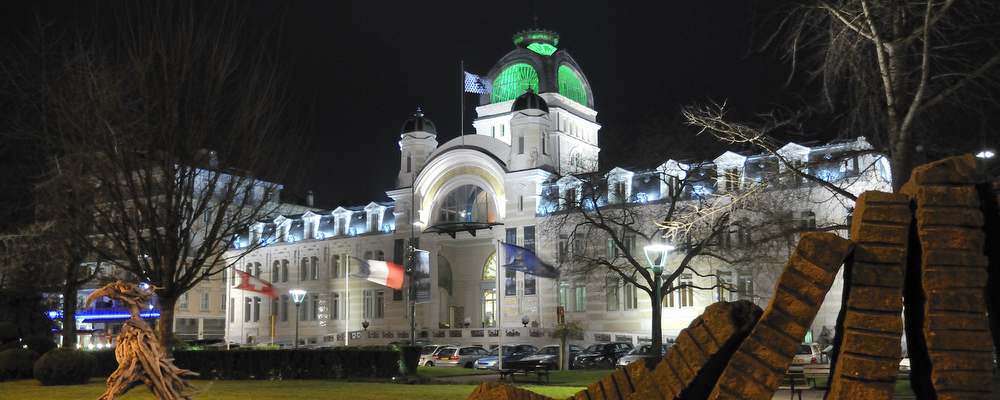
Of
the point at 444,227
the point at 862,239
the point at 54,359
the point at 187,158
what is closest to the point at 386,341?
the point at 444,227

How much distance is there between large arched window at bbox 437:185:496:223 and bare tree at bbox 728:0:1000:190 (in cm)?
5111

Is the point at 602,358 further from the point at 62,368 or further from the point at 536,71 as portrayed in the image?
the point at 536,71

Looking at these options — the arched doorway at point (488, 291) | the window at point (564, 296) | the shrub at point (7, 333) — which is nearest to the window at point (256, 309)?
the arched doorway at point (488, 291)

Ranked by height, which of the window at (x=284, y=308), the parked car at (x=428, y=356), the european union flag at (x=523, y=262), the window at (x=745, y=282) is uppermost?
the european union flag at (x=523, y=262)

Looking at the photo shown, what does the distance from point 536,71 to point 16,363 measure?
48.7 metres

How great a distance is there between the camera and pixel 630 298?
192 feet

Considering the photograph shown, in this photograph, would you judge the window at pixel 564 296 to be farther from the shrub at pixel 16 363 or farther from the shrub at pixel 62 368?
the shrub at pixel 62 368

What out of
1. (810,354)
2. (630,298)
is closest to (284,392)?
(810,354)

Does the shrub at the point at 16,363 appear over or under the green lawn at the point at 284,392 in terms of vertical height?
over

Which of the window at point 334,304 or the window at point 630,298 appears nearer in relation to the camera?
the window at point 630,298

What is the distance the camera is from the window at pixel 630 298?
58156mm

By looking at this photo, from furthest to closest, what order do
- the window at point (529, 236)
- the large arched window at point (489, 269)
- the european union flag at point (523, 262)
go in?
the large arched window at point (489, 269) → the window at point (529, 236) → the european union flag at point (523, 262)

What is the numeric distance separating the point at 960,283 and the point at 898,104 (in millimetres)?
10454

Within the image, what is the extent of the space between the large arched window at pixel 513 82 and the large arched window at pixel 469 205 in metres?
10.1
